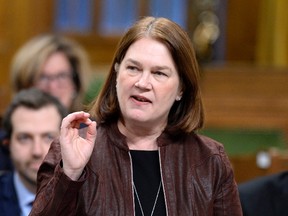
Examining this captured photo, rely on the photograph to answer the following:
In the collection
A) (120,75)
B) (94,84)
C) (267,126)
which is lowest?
(267,126)

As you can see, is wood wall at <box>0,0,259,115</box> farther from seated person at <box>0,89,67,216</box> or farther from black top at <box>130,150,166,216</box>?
black top at <box>130,150,166,216</box>

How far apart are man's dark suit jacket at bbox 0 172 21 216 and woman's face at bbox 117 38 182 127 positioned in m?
0.86

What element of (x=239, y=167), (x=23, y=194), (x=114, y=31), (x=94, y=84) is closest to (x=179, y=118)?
(x=23, y=194)

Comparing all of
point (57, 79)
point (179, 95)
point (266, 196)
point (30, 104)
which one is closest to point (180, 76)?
point (179, 95)

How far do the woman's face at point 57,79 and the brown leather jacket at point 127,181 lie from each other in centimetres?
177

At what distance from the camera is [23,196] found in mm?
2814

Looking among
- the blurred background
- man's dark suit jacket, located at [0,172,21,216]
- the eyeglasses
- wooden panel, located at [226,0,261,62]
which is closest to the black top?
man's dark suit jacket, located at [0,172,21,216]

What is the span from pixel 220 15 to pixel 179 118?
4.71 meters

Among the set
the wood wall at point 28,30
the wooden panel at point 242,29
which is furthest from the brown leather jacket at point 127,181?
the wooden panel at point 242,29

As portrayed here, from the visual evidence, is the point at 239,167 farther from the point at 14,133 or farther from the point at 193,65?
the point at 193,65

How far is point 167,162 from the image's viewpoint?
1934mm

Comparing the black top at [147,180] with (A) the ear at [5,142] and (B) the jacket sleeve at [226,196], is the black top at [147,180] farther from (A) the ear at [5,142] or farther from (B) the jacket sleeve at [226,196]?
(A) the ear at [5,142]

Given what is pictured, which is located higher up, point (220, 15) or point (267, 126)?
point (220, 15)

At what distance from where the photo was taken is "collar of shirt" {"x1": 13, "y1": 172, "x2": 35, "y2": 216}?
2789mm
